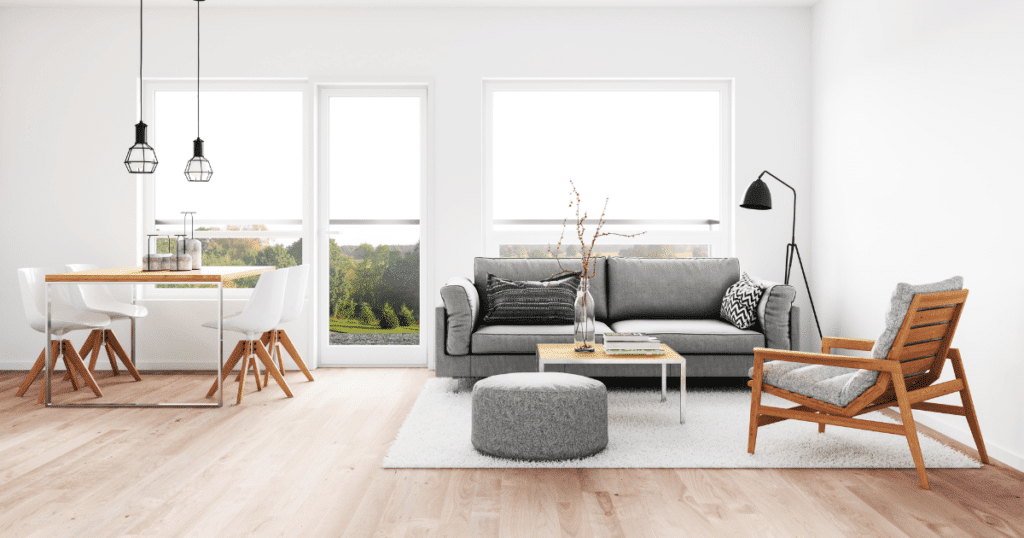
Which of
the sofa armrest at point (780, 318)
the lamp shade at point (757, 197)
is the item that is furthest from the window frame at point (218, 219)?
the sofa armrest at point (780, 318)

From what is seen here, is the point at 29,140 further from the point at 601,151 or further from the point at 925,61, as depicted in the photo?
the point at 925,61

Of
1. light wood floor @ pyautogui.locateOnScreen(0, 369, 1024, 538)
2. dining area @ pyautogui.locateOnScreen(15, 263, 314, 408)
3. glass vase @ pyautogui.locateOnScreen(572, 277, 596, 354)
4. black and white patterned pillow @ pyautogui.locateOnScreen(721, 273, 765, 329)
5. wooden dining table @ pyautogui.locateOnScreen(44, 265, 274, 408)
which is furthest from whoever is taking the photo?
black and white patterned pillow @ pyautogui.locateOnScreen(721, 273, 765, 329)

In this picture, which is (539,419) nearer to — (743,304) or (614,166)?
(743,304)

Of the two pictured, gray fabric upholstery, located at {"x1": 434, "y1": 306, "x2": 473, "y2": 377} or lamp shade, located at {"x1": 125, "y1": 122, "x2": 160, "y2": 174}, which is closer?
lamp shade, located at {"x1": 125, "y1": 122, "x2": 160, "y2": 174}

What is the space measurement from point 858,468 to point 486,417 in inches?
64.2

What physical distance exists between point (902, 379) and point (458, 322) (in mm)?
2521

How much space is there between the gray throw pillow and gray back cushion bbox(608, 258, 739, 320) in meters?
2.08

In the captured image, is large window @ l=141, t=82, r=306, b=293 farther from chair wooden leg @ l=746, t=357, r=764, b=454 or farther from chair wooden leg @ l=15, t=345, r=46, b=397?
chair wooden leg @ l=746, t=357, r=764, b=454

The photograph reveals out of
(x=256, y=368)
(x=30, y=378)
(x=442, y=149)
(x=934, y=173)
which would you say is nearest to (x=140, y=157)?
(x=256, y=368)

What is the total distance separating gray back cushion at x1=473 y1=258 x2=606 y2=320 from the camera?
4.84 metres

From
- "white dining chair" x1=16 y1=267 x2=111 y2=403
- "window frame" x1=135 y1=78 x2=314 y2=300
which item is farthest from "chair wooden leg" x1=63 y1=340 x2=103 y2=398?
"window frame" x1=135 y1=78 x2=314 y2=300

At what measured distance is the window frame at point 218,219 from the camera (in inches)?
208

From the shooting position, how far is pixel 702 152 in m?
5.43

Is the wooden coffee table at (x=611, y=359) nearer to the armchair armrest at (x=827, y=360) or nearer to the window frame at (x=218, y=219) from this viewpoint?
the armchair armrest at (x=827, y=360)
